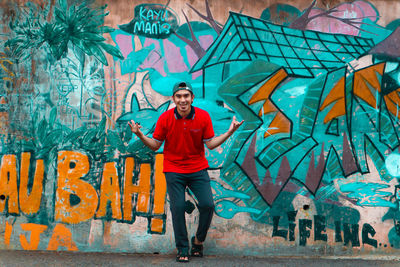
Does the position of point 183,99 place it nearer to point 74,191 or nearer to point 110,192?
point 110,192

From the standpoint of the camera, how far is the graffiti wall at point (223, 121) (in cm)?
429

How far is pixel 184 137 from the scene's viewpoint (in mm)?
3877

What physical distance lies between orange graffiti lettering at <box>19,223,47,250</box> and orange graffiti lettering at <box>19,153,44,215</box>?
0.50 ft

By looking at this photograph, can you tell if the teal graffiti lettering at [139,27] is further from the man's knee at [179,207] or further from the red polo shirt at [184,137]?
the man's knee at [179,207]

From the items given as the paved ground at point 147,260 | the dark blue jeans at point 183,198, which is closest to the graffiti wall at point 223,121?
the paved ground at point 147,260

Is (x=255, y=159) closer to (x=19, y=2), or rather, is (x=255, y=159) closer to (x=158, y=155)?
(x=158, y=155)

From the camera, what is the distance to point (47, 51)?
4.36m

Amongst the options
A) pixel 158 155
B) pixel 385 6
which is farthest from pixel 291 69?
pixel 158 155

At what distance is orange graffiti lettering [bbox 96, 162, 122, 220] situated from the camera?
4293 millimetres

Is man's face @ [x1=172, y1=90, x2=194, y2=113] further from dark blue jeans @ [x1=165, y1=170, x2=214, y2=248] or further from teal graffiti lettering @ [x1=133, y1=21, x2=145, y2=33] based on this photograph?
teal graffiti lettering @ [x1=133, y1=21, x2=145, y2=33]

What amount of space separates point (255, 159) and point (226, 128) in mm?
480

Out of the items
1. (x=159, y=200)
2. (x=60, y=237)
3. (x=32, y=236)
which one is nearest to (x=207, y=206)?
(x=159, y=200)

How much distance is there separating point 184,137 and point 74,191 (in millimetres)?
1466

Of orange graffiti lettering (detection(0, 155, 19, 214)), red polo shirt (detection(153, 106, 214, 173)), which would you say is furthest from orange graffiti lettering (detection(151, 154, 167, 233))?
orange graffiti lettering (detection(0, 155, 19, 214))
